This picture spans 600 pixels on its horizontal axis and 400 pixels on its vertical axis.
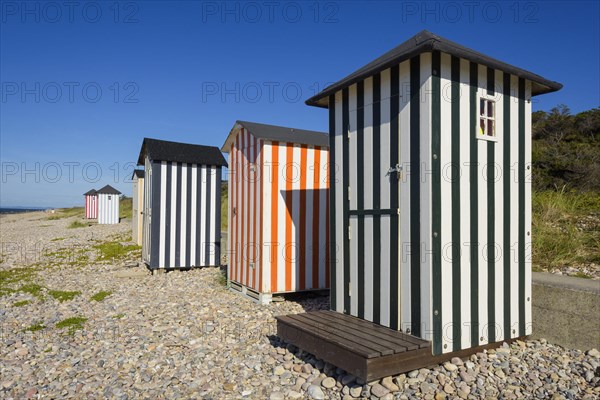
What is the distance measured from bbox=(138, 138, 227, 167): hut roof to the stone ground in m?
3.70

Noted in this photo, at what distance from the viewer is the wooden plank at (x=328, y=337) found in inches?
135

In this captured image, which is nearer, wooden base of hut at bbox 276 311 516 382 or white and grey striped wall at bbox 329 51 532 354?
wooden base of hut at bbox 276 311 516 382

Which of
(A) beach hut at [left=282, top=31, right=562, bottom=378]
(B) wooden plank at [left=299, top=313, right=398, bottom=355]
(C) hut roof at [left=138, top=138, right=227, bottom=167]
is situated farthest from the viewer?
(C) hut roof at [left=138, top=138, right=227, bottom=167]

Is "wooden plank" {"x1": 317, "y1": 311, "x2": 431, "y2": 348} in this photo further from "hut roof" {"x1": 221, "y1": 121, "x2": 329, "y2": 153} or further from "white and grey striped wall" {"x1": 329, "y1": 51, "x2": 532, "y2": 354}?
"hut roof" {"x1": 221, "y1": 121, "x2": 329, "y2": 153}

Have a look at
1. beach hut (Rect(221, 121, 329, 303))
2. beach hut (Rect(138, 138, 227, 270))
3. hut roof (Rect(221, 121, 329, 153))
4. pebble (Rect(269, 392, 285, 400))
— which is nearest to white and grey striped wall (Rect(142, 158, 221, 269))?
beach hut (Rect(138, 138, 227, 270))

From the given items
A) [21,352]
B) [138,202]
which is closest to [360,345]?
[21,352]

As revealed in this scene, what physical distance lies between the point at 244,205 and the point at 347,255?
3.09 meters

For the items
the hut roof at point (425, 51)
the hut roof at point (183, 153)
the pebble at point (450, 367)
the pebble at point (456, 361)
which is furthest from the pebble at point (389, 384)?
the hut roof at point (183, 153)

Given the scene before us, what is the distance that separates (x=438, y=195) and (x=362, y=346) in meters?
1.51

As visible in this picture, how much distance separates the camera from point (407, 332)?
4.03 m

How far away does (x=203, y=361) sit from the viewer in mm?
4477

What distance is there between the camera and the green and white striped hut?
3.87 m

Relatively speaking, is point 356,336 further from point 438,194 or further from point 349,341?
point 438,194

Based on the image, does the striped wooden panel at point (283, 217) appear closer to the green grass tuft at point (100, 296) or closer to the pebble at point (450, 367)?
the green grass tuft at point (100, 296)
